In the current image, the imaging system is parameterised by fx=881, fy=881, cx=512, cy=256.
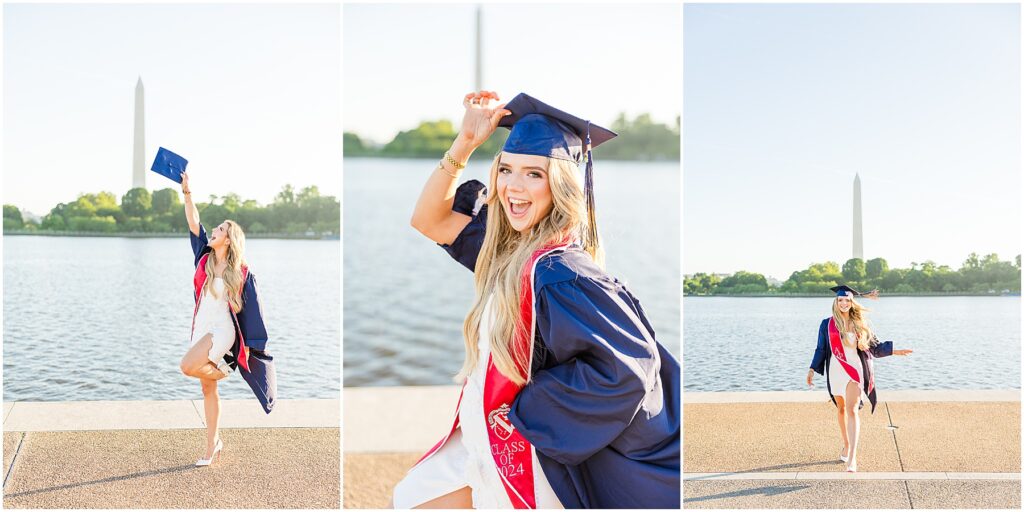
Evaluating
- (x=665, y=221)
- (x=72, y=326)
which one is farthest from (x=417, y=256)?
(x=72, y=326)

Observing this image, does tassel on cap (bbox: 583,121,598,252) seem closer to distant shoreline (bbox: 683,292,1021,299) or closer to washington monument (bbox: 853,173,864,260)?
distant shoreline (bbox: 683,292,1021,299)

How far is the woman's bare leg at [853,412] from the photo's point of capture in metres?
3.25

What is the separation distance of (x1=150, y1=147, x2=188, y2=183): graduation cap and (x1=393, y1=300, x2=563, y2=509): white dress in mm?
1427

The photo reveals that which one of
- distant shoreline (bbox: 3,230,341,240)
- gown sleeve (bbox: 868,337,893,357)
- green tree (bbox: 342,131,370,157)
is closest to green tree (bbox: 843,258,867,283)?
gown sleeve (bbox: 868,337,893,357)

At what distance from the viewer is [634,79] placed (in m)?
24.2

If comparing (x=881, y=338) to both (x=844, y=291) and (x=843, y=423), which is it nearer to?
(x=844, y=291)

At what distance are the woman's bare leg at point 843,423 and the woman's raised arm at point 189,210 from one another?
243cm

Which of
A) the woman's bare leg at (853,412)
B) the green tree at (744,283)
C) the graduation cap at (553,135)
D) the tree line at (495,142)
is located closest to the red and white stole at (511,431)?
the graduation cap at (553,135)

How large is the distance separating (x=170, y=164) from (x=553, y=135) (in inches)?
60.8

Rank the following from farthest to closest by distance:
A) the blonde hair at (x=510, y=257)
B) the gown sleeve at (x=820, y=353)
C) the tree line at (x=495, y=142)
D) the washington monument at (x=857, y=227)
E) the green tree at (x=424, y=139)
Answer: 1. the green tree at (x=424, y=139)
2. the tree line at (x=495, y=142)
3. the washington monument at (x=857, y=227)
4. the gown sleeve at (x=820, y=353)
5. the blonde hair at (x=510, y=257)

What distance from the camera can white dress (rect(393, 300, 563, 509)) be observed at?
2480 mm

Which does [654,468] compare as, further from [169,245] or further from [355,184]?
[355,184]

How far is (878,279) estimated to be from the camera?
3.29 meters

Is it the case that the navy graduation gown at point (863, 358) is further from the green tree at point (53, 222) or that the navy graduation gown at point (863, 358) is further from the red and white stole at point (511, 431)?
the green tree at point (53, 222)
